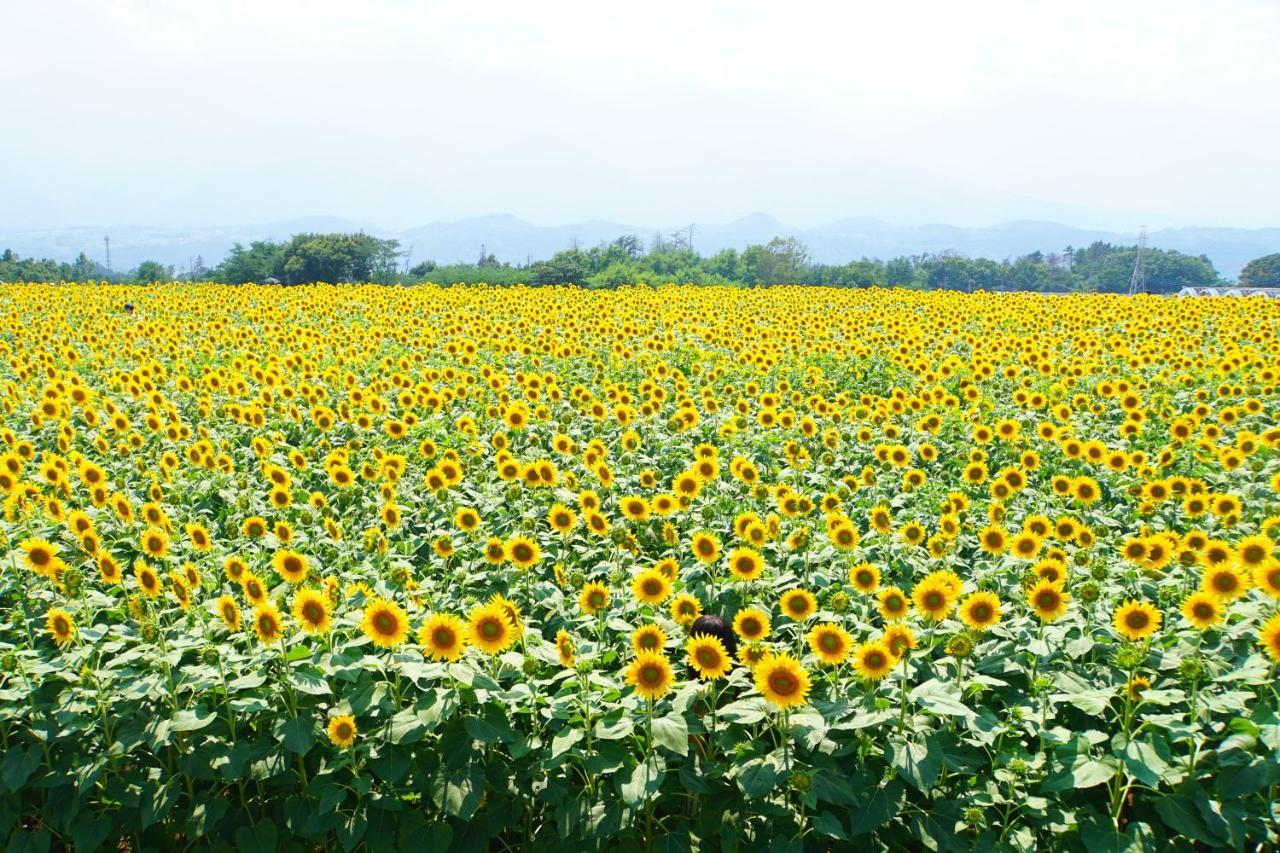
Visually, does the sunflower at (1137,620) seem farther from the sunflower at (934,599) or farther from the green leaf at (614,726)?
the green leaf at (614,726)

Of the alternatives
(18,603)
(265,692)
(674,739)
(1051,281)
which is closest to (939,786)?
(674,739)

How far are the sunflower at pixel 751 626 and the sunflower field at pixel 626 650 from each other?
16 millimetres

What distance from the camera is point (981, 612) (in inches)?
140

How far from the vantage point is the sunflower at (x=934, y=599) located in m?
3.61

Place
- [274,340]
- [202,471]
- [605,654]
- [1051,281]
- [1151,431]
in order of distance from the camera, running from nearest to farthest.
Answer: [605,654]
[202,471]
[1151,431]
[274,340]
[1051,281]

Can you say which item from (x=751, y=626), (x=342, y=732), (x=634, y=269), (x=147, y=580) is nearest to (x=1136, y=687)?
(x=751, y=626)

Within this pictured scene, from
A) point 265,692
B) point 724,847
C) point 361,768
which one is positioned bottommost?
point 724,847

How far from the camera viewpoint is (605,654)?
3641mm

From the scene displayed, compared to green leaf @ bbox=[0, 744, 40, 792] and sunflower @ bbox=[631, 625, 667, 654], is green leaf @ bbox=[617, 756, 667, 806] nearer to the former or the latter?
sunflower @ bbox=[631, 625, 667, 654]

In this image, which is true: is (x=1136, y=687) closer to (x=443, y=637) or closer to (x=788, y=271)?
(x=443, y=637)

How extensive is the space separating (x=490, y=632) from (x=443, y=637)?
0.19m

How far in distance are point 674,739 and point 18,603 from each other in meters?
3.58

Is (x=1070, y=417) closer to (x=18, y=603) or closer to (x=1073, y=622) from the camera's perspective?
(x=1073, y=622)

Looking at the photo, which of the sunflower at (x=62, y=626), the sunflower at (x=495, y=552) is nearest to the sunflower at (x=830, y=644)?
the sunflower at (x=495, y=552)
